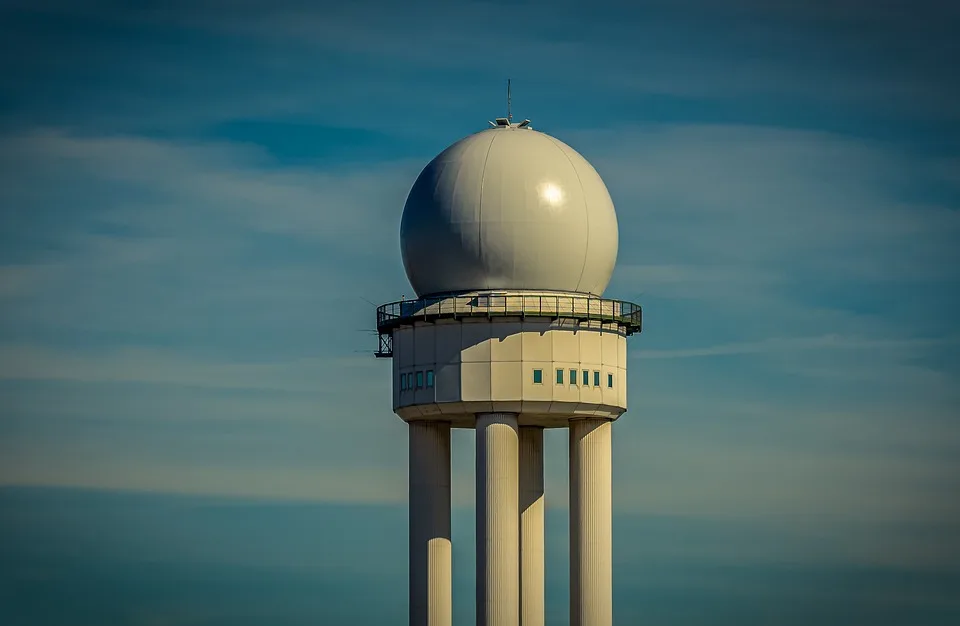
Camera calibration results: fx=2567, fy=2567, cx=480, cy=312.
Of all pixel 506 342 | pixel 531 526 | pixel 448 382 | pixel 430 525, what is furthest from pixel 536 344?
pixel 430 525

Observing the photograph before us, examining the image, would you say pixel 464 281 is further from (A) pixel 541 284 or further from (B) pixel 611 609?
(B) pixel 611 609

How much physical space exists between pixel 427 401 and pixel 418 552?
28.2 ft

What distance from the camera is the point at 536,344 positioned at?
443 feet

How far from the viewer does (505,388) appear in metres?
134

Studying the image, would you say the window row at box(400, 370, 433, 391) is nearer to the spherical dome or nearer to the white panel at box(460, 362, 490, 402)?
the white panel at box(460, 362, 490, 402)

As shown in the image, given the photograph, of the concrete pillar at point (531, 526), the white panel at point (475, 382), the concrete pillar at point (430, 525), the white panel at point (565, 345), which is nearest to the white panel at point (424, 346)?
the white panel at point (475, 382)

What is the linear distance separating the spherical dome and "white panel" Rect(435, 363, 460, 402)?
4.25m

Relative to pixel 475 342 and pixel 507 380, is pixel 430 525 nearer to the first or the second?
pixel 507 380

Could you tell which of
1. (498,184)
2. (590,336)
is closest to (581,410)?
(590,336)

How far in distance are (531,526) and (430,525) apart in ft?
18.6

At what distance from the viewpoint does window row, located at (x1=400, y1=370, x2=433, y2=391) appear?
136m

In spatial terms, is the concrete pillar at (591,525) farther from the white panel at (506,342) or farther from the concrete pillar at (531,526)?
the white panel at (506,342)

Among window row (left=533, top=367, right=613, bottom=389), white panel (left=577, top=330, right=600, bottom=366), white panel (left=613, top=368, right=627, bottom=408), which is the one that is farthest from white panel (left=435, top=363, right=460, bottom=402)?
white panel (left=613, top=368, right=627, bottom=408)

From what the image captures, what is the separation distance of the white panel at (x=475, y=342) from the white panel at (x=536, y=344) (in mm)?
2003
